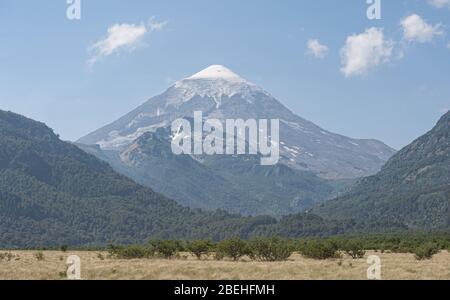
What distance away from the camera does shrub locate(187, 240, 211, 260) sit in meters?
50.7

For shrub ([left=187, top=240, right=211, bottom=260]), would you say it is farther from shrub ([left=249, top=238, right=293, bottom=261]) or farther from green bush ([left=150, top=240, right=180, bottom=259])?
shrub ([left=249, top=238, right=293, bottom=261])

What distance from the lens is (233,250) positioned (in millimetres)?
48531

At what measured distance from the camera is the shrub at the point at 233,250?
48.0 metres

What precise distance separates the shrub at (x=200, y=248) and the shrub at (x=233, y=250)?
5.84 ft

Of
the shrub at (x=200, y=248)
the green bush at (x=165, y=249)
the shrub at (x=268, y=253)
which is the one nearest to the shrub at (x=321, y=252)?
the shrub at (x=268, y=253)

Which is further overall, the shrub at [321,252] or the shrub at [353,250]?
the shrub at [353,250]

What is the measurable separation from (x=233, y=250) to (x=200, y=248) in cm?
366

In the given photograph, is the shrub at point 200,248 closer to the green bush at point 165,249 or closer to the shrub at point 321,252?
the green bush at point 165,249

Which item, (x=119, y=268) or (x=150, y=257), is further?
(x=150, y=257)
